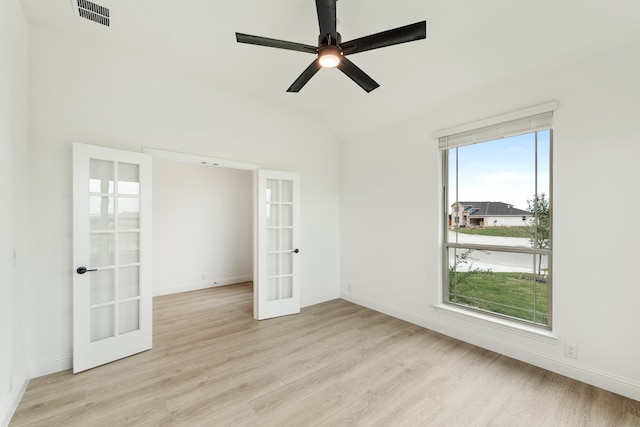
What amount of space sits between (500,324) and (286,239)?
2846 mm

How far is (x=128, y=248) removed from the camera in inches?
115

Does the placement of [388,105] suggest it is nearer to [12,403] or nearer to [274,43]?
Result: [274,43]

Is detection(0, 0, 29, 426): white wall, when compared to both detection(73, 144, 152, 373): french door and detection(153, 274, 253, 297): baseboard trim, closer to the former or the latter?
detection(73, 144, 152, 373): french door

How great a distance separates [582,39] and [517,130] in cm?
82

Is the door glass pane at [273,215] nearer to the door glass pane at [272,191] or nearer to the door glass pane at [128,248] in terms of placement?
the door glass pane at [272,191]

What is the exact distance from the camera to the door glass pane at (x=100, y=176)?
2.70m

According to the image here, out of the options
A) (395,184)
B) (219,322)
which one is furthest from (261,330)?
(395,184)

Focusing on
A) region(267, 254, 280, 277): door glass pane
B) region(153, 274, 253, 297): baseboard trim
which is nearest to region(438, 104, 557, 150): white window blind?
region(267, 254, 280, 277): door glass pane

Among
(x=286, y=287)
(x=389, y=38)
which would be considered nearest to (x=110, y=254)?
(x=286, y=287)

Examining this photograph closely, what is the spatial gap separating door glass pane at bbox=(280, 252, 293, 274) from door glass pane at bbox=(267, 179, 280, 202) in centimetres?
86

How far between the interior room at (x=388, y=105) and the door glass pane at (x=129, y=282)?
1.33 ft

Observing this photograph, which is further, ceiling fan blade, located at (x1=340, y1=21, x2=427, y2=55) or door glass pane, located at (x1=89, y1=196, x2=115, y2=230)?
door glass pane, located at (x1=89, y1=196, x2=115, y2=230)

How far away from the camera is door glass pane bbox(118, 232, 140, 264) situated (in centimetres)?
287

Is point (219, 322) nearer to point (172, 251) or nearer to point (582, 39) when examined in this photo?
point (172, 251)
